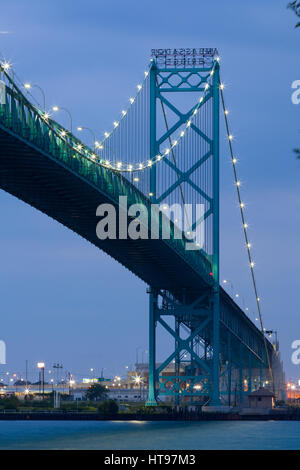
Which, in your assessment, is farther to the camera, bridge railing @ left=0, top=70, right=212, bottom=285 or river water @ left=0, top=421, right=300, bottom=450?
river water @ left=0, top=421, right=300, bottom=450

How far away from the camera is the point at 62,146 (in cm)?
4938

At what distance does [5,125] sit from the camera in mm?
43156

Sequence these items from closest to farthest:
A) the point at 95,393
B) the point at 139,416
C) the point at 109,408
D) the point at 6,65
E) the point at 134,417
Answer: the point at 6,65, the point at 139,416, the point at 134,417, the point at 109,408, the point at 95,393

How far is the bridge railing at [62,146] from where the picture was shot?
143ft

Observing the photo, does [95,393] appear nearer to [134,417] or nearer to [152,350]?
[134,417]

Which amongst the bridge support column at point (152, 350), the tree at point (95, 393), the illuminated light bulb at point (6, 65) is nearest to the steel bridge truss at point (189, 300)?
the bridge support column at point (152, 350)

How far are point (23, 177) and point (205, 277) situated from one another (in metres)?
24.8

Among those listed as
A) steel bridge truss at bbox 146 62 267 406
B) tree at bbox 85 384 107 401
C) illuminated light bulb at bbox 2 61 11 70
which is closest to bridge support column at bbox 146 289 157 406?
steel bridge truss at bbox 146 62 267 406

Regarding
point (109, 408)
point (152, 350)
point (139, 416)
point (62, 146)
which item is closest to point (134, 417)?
point (139, 416)

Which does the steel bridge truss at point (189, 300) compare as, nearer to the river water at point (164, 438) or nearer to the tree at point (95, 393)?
the river water at point (164, 438)

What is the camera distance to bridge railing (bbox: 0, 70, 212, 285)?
143 feet

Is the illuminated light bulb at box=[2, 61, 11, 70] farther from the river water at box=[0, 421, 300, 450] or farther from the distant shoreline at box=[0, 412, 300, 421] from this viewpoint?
the distant shoreline at box=[0, 412, 300, 421]

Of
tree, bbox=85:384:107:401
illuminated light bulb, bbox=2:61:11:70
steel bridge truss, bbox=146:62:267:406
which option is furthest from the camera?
tree, bbox=85:384:107:401
